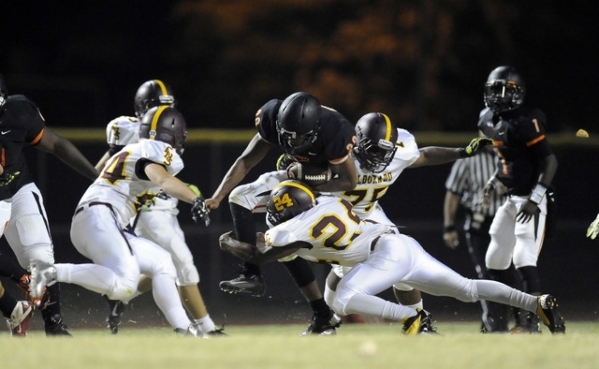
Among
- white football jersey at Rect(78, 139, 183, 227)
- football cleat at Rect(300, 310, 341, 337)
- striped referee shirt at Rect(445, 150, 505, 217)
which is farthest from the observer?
striped referee shirt at Rect(445, 150, 505, 217)

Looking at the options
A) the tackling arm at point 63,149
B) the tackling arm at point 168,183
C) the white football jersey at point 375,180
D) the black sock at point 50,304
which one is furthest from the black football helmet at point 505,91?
the black sock at point 50,304

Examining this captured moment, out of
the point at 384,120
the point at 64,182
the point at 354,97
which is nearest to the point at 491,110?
the point at 384,120

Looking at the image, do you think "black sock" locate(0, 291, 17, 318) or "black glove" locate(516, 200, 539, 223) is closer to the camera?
"black sock" locate(0, 291, 17, 318)

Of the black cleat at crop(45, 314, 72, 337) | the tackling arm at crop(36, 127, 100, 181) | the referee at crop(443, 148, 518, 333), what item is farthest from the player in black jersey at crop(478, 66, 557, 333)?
the black cleat at crop(45, 314, 72, 337)

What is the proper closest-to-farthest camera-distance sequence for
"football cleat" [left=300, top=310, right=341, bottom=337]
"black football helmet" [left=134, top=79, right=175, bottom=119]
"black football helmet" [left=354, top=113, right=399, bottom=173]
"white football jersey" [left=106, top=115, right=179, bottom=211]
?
"black football helmet" [left=354, top=113, right=399, bottom=173]
"football cleat" [left=300, top=310, right=341, bottom=337]
"white football jersey" [left=106, top=115, right=179, bottom=211]
"black football helmet" [left=134, top=79, right=175, bottom=119]

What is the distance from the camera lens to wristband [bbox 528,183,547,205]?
773cm

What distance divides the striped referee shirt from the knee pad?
2.63 m

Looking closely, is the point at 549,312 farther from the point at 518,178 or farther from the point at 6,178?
the point at 6,178

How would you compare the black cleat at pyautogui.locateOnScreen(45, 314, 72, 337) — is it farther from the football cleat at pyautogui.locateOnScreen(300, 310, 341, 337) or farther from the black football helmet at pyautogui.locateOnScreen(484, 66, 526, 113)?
the black football helmet at pyautogui.locateOnScreen(484, 66, 526, 113)

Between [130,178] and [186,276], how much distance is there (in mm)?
1298

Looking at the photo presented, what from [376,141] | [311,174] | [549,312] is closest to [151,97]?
[311,174]

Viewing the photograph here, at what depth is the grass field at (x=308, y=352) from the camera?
16.1 feet

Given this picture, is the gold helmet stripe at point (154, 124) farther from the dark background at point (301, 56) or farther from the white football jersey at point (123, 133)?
the dark background at point (301, 56)

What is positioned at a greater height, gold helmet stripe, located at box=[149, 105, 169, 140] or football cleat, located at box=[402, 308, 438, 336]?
gold helmet stripe, located at box=[149, 105, 169, 140]
